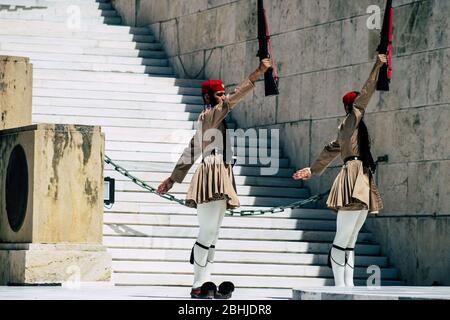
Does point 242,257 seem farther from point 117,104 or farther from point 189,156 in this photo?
point 117,104

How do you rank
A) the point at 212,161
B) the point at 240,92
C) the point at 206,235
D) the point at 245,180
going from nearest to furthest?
the point at 240,92 < the point at 206,235 < the point at 212,161 < the point at 245,180

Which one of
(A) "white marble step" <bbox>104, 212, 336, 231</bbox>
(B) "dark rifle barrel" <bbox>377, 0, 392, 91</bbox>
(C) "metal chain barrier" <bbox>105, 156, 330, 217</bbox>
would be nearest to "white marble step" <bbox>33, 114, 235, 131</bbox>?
(C) "metal chain barrier" <bbox>105, 156, 330, 217</bbox>

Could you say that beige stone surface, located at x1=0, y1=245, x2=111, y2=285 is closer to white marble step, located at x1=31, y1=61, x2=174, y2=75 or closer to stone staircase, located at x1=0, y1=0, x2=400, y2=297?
stone staircase, located at x1=0, y1=0, x2=400, y2=297

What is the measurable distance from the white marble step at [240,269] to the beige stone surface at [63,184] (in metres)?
0.86

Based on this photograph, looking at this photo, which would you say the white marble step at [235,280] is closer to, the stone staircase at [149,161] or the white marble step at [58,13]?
the stone staircase at [149,161]

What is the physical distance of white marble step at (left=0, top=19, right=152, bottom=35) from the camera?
993 inches

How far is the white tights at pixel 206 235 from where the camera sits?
14914 millimetres

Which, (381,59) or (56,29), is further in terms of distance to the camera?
(56,29)

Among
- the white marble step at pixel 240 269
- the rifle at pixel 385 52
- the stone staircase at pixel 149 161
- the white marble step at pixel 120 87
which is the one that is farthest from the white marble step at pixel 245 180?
the rifle at pixel 385 52

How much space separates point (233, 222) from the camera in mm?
20094

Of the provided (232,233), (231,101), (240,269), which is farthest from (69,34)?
(231,101)

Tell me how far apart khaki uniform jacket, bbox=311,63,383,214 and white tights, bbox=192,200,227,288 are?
54.7 inches

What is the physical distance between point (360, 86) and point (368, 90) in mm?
5239
